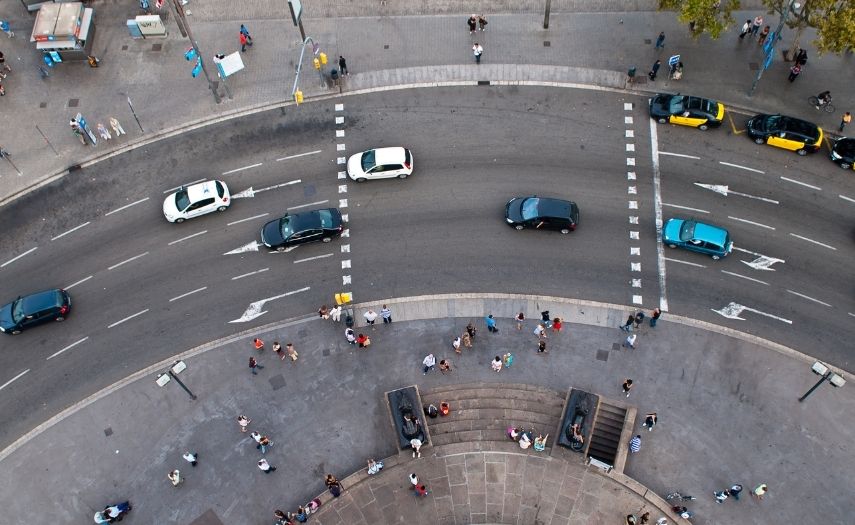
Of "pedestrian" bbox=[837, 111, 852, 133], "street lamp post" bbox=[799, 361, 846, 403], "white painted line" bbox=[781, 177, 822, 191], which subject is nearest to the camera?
"street lamp post" bbox=[799, 361, 846, 403]

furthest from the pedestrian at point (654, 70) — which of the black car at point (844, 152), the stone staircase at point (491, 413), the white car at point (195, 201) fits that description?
the white car at point (195, 201)

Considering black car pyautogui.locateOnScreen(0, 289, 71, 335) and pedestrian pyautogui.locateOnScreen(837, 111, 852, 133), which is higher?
pedestrian pyautogui.locateOnScreen(837, 111, 852, 133)

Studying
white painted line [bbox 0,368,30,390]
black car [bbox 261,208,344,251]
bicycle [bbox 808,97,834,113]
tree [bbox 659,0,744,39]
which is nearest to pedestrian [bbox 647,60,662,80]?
tree [bbox 659,0,744,39]

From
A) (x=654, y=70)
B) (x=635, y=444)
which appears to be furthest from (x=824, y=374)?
(x=654, y=70)

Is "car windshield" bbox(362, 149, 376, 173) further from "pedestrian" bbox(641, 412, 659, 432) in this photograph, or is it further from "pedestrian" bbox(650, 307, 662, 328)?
"pedestrian" bbox(641, 412, 659, 432)

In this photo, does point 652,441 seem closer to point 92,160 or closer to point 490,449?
point 490,449

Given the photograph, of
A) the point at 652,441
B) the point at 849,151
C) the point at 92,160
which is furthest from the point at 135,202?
the point at 849,151

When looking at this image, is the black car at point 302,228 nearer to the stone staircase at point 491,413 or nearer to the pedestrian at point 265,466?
the stone staircase at point 491,413
